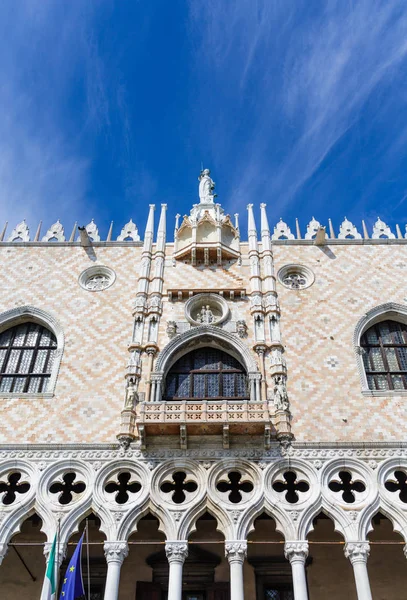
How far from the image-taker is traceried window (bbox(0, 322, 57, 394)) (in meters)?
18.3

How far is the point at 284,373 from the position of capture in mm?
17562

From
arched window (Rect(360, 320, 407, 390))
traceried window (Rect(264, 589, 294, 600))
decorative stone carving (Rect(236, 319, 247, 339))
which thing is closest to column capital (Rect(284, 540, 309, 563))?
traceried window (Rect(264, 589, 294, 600))

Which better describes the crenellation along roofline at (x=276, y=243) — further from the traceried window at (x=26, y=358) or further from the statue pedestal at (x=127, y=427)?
the statue pedestal at (x=127, y=427)

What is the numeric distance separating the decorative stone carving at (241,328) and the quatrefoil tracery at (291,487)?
15.9 feet

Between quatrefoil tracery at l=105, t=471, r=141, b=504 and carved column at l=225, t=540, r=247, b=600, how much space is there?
3.08 m

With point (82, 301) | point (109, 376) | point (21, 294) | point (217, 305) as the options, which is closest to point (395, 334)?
point (217, 305)

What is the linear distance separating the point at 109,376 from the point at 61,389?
1.57 metres

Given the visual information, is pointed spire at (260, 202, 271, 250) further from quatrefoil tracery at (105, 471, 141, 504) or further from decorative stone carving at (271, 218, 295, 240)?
quatrefoil tracery at (105, 471, 141, 504)

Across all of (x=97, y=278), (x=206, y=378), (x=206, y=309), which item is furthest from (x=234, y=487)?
(x=97, y=278)

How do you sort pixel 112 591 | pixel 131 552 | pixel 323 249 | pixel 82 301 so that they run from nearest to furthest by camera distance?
pixel 112 591 → pixel 131 552 → pixel 82 301 → pixel 323 249

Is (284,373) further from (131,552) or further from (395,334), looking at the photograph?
(131,552)

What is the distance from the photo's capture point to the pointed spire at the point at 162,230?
21.4m

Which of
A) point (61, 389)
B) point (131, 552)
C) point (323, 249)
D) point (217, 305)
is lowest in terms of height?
point (131, 552)

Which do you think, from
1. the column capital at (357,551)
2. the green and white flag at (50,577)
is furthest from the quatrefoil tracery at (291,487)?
the green and white flag at (50,577)
